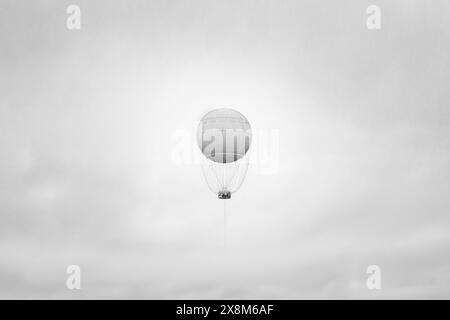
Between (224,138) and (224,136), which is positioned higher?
(224,136)
